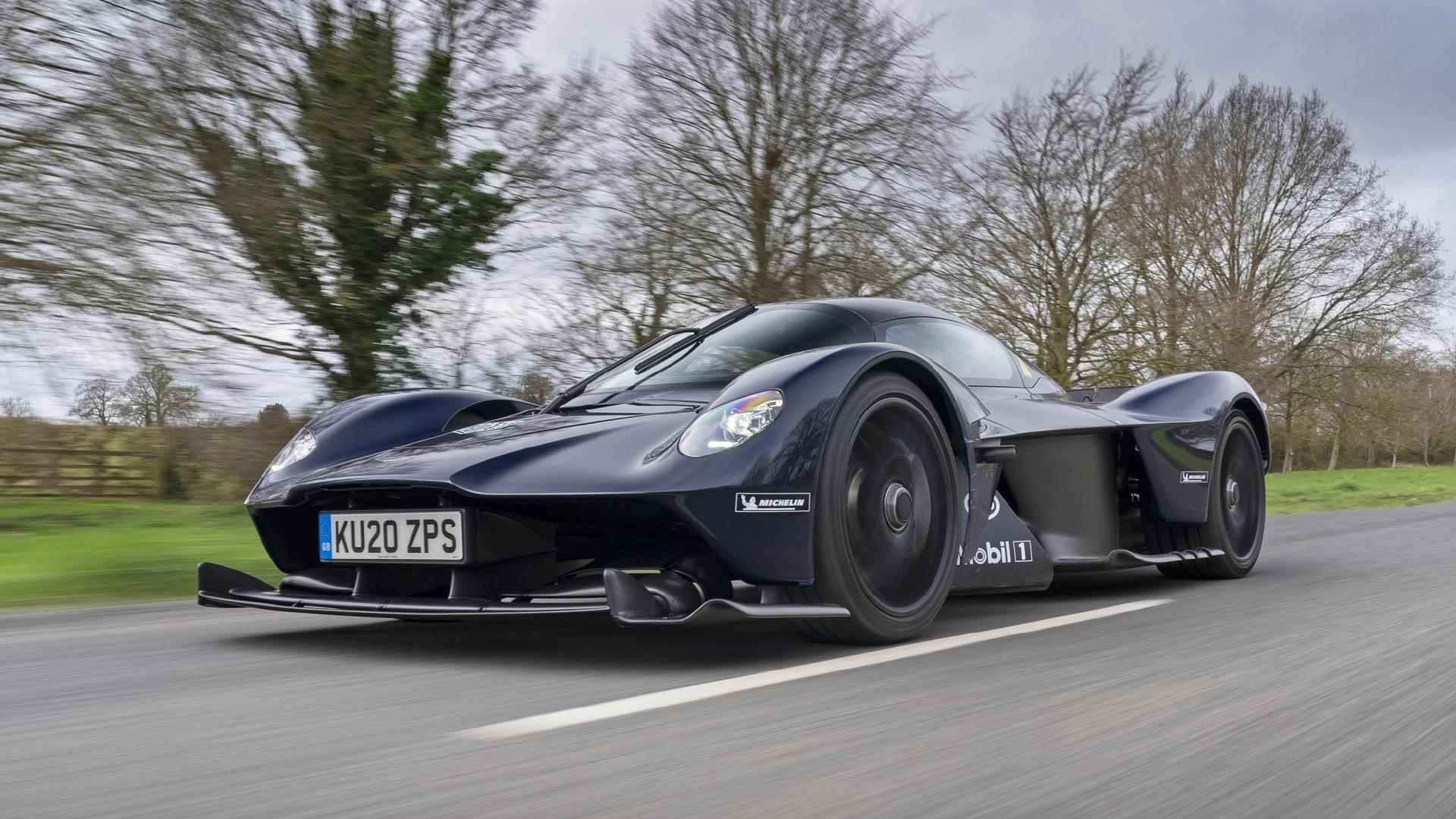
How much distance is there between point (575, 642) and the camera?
360 centimetres

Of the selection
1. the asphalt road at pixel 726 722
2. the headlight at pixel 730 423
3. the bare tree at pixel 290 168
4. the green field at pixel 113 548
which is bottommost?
the asphalt road at pixel 726 722

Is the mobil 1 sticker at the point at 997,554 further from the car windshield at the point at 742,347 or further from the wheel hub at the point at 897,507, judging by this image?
the car windshield at the point at 742,347

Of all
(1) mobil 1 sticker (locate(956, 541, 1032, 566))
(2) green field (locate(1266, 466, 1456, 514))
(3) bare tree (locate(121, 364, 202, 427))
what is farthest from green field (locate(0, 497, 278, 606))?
(2) green field (locate(1266, 466, 1456, 514))

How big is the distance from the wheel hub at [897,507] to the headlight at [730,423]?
0.53m

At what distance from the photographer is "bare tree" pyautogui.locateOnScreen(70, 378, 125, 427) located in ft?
24.6

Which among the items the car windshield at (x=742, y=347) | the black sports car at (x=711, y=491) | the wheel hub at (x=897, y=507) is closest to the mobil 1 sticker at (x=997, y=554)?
the black sports car at (x=711, y=491)

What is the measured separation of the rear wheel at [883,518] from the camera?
128 inches

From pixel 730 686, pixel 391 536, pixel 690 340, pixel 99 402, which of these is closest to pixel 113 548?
pixel 99 402

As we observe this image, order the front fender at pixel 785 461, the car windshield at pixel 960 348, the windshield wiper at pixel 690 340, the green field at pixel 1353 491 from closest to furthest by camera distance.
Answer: the front fender at pixel 785 461, the windshield wiper at pixel 690 340, the car windshield at pixel 960 348, the green field at pixel 1353 491

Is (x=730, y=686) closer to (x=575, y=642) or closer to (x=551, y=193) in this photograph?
(x=575, y=642)

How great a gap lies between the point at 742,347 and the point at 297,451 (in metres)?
1.50

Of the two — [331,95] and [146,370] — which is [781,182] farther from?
[146,370]

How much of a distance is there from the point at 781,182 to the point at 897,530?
1096cm

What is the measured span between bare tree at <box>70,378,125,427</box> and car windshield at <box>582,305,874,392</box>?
14.9 feet
